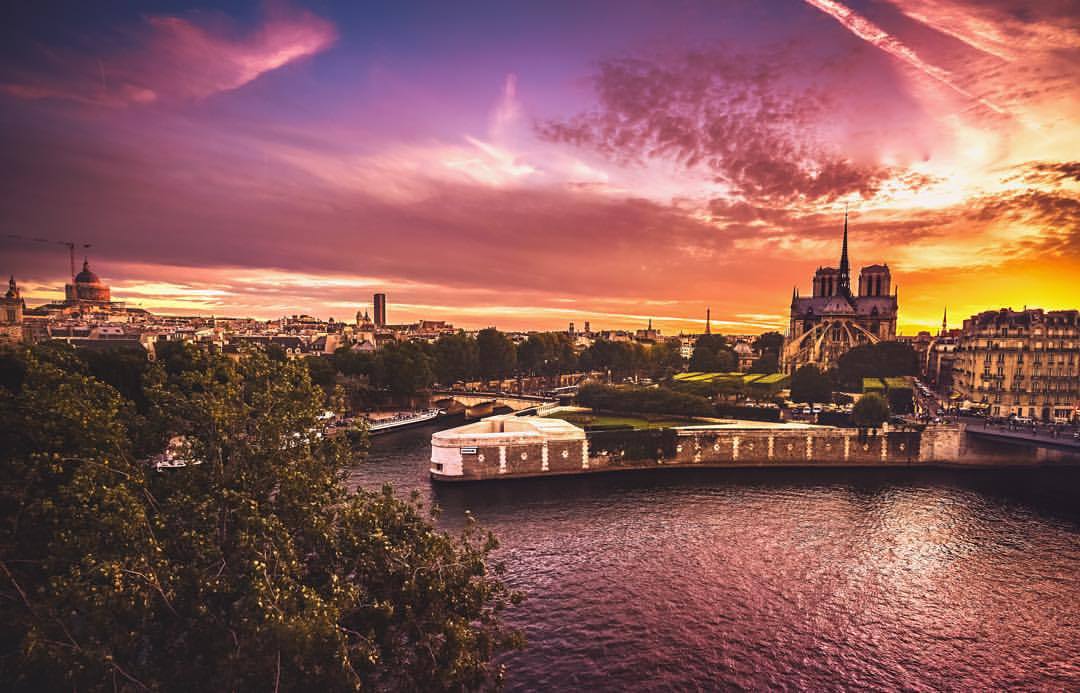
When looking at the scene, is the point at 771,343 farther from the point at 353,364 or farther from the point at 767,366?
the point at 353,364

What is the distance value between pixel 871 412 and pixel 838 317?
7807cm

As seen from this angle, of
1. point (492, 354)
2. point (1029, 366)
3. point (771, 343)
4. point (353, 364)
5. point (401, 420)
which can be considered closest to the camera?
point (1029, 366)

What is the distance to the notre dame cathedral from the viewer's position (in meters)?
111

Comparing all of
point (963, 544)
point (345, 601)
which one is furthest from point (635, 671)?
point (963, 544)

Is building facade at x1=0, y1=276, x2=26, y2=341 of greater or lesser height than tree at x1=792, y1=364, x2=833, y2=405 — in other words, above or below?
above

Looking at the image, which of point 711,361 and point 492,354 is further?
point 711,361

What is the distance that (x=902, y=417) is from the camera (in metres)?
68.6

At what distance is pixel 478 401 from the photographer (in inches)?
3356

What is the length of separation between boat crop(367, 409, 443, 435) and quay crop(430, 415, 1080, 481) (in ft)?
58.4

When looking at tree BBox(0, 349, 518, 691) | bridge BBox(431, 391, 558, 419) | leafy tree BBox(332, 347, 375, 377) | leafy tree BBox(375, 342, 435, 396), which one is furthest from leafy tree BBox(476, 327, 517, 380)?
tree BBox(0, 349, 518, 691)

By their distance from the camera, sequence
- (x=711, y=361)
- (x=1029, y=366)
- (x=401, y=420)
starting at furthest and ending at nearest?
1. (x=711, y=361)
2. (x=401, y=420)
3. (x=1029, y=366)

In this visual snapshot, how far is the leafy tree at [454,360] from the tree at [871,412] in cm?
5954

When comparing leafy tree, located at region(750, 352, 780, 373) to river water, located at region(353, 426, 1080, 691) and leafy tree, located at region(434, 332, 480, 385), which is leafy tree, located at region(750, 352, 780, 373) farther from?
river water, located at region(353, 426, 1080, 691)

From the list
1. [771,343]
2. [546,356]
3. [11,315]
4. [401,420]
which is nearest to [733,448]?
[401,420]
